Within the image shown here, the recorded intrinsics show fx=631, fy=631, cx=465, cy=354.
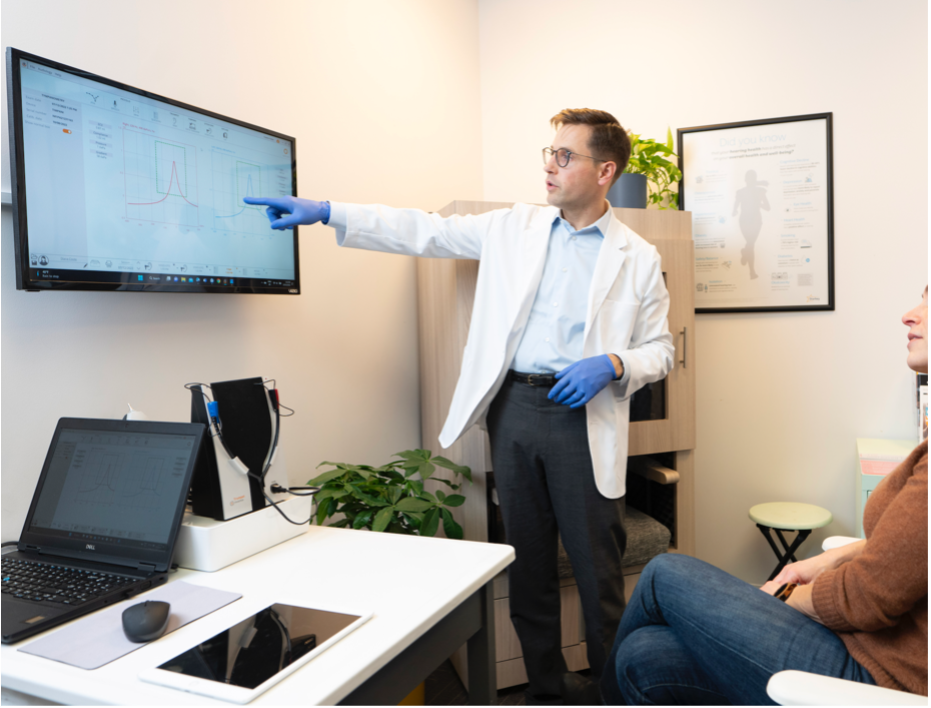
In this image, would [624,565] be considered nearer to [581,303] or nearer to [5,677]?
[581,303]

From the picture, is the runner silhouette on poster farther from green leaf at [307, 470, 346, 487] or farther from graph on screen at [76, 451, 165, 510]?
graph on screen at [76, 451, 165, 510]

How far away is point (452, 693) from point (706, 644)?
43.8 inches

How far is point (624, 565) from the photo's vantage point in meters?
2.07

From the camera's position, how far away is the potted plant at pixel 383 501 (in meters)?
1.71

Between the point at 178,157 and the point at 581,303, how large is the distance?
1.12 meters

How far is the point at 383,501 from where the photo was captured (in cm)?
176

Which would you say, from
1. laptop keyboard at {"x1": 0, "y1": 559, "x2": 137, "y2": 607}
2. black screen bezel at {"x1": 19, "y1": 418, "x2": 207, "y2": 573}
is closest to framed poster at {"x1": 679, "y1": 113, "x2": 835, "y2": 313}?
black screen bezel at {"x1": 19, "y1": 418, "x2": 207, "y2": 573}

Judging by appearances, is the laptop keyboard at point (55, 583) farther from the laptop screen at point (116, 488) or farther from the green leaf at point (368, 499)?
the green leaf at point (368, 499)

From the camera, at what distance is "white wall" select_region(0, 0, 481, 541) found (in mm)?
1311

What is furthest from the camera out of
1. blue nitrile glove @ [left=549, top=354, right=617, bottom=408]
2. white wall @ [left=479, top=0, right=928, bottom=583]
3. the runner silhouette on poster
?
the runner silhouette on poster

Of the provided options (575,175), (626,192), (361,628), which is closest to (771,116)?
(626,192)

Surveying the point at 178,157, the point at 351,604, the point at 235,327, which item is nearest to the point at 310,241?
the point at 235,327

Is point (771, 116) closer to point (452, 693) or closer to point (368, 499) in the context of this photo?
point (368, 499)

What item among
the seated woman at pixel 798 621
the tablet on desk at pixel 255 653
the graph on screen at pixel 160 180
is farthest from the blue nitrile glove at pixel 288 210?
the seated woman at pixel 798 621
